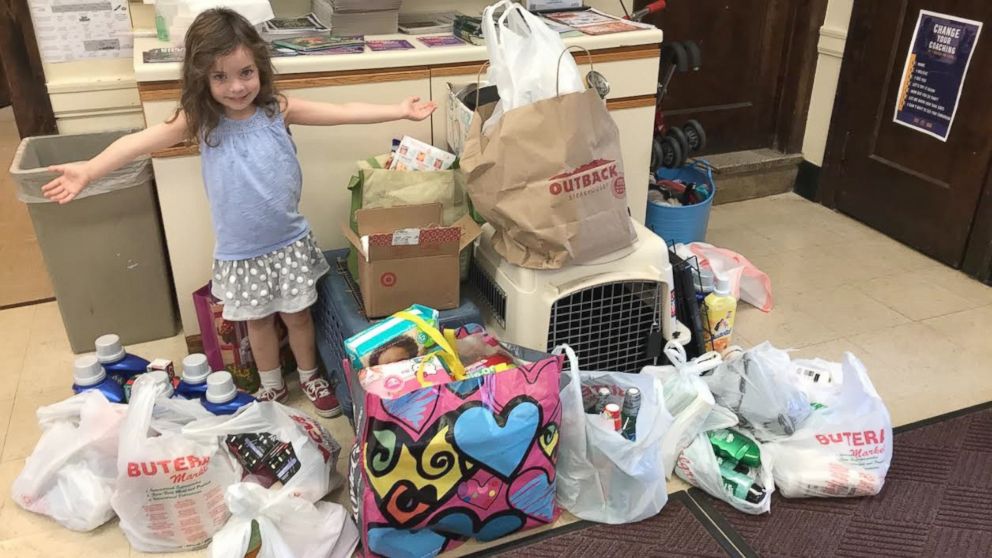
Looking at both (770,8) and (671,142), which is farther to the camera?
(770,8)

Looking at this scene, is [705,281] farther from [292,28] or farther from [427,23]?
[292,28]

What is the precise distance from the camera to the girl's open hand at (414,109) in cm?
198

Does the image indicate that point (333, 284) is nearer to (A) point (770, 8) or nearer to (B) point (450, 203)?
(B) point (450, 203)

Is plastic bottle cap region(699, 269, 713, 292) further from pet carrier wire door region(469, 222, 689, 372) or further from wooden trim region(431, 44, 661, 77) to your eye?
wooden trim region(431, 44, 661, 77)

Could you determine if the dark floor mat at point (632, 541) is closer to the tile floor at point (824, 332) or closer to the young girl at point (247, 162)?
the tile floor at point (824, 332)

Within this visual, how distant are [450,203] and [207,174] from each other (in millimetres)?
582

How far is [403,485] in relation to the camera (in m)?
1.49

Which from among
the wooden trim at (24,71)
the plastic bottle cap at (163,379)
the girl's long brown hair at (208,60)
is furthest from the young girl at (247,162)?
the wooden trim at (24,71)

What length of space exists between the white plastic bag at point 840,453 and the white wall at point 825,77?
1.76 metres

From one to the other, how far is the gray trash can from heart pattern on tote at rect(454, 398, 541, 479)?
1.22 metres

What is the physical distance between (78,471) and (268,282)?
57 cm

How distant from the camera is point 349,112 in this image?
194cm

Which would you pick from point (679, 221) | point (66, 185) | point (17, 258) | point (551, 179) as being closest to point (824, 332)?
point (679, 221)

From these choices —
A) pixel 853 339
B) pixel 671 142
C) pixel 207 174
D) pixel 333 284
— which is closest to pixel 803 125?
pixel 671 142
